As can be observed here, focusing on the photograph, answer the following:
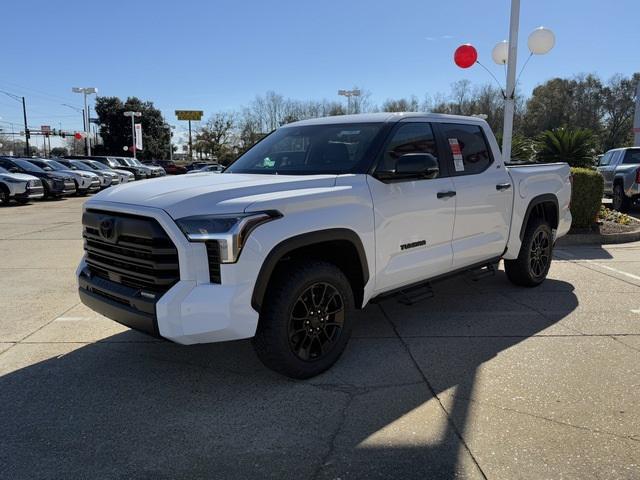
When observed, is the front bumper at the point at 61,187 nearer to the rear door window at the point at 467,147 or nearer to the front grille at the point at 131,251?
the front grille at the point at 131,251

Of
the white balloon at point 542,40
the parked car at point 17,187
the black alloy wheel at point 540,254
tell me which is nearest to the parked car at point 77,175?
the parked car at point 17,187

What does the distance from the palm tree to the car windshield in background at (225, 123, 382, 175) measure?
10158mm

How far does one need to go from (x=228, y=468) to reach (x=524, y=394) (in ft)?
6.62

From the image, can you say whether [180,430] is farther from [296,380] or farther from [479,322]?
[479,322]

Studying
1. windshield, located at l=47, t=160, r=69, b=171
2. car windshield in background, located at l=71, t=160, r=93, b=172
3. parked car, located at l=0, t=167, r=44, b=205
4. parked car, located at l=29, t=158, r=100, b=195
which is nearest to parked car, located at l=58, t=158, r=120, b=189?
car windshield in background, located at l=71, t=160, r=93, b=172

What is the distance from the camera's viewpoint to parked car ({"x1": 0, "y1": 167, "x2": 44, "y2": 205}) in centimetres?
1727

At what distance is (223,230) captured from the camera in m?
3.10

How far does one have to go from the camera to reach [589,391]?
11.5 ft

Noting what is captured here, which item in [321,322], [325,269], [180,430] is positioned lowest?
[180,430]

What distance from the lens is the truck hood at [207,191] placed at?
3.15 m

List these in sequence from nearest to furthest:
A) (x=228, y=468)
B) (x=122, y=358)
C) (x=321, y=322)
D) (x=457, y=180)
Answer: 1. (x=228, y=468)
2. (x=321, y=322)
3. (x=122, y=358)
4. (x=457, y=180)

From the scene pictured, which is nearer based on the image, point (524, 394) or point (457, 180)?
point (524, 394)

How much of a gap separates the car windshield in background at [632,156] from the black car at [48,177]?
1922cm

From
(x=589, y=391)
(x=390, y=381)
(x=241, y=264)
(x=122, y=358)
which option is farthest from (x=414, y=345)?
(x=122, y=358)
